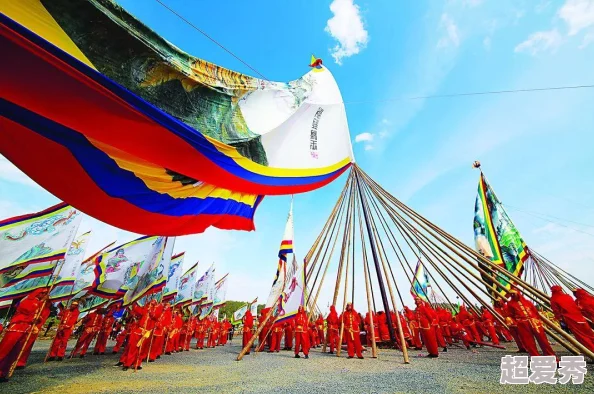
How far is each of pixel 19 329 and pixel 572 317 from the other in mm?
13044

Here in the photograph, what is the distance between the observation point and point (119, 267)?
1148 centimetres

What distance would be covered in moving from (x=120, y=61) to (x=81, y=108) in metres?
0.61

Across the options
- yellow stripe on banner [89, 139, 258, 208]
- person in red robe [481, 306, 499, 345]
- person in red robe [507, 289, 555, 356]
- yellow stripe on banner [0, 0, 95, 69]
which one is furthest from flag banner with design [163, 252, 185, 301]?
person in red robe [481, 306, 499, 345]

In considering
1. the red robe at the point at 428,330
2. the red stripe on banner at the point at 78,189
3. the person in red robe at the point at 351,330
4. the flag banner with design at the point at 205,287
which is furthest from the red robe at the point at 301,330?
the flag banner with design at the point at 205,287

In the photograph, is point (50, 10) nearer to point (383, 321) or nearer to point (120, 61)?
point (120, 61)

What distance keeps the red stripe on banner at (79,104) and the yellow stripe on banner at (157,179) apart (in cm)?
98

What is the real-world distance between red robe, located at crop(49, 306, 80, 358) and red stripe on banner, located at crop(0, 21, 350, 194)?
28.8 ft

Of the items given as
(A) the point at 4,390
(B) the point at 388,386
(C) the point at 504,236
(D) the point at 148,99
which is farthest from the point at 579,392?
(C) the point at 504,236

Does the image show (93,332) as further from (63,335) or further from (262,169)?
(262,169)

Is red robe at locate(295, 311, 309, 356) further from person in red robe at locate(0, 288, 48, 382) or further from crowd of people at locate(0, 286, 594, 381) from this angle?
person in red robe at locate(0, 288, 48, 382)

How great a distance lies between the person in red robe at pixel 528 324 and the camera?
21.9ft

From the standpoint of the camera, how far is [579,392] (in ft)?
12.2

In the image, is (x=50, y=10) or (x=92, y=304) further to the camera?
(x=92, y=304)

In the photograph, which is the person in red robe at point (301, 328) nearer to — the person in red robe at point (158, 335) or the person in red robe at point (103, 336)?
the person in red robe at point (158, 335)
